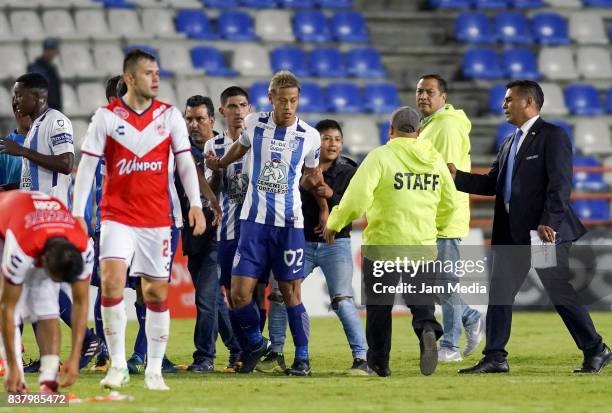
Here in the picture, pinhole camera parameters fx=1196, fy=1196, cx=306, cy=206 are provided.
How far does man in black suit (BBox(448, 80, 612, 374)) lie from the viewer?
9977 millimetres

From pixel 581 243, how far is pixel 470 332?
6436 mm

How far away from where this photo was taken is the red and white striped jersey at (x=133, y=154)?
8.53 meters

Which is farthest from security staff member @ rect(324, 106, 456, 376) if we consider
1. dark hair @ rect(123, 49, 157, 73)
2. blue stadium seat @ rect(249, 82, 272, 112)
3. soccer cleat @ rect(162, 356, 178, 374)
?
blue stadium seat @ rect(249, 82, 272, 112)

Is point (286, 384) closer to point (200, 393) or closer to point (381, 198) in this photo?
point (200, 393)

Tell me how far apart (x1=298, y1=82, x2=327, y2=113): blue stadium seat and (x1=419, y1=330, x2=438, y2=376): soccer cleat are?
11.3 metres

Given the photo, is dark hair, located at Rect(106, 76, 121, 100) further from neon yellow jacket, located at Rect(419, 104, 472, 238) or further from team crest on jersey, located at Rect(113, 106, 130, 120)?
neon yellow jacket, located at Rect(419, 104, 472, 238)

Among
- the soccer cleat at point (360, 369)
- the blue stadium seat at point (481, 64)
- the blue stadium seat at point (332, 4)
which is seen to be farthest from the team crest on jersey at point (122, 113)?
the blue stadium seat at point (332, 4)

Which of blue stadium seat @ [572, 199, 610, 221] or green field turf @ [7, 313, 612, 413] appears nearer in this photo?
green field turf @ [7, 313, 612, 413]

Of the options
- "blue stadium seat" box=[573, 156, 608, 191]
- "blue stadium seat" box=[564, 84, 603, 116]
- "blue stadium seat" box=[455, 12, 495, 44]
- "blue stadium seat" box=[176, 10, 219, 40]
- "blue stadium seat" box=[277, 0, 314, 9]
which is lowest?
"blue stadium seat" box=[573, 156, 608, 191]

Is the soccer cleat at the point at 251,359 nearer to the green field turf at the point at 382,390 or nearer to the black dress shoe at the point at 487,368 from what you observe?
the green field turf at the point at 382,390

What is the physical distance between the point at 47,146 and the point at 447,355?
13.9 feet

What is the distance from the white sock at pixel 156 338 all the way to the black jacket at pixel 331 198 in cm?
227

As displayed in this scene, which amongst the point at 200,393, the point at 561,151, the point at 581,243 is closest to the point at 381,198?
the point at 561,151

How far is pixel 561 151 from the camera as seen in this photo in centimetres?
1002
